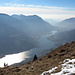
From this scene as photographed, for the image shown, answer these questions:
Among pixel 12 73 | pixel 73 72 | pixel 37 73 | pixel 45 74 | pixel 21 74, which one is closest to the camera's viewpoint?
pixel 73 72

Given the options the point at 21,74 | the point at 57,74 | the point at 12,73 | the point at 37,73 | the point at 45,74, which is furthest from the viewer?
the point at 12,73

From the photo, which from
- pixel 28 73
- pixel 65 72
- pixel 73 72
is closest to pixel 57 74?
pixel 65 72

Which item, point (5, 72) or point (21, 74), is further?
point (5, 72)

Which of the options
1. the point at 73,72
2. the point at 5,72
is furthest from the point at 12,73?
the point at 73,72

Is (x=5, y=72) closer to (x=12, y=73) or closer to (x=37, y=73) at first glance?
(x=12, y=73)

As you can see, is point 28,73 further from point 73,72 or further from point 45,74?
point 73,72

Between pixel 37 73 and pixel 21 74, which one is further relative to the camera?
pixel 21 74

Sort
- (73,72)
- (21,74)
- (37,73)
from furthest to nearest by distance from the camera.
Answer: (21,74), (37,73), (73,72)

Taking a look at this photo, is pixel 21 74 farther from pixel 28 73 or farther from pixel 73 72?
pixel 73 72
